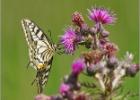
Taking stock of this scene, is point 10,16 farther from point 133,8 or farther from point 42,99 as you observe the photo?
point 42,99

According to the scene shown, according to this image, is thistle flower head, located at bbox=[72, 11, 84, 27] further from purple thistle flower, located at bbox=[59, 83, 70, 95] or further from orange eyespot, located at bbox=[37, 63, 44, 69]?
purple thistle flower, located at bbox=[59, 83, 70, 95]

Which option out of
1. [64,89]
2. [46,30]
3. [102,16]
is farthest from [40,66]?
[46,30]

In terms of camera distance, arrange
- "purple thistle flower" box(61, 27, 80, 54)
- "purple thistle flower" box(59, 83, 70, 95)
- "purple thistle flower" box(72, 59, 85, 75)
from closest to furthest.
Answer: "purple thistle flower" box(59, 83, 70, 95) < "purple thistle flower" box(72, 59, 85, 75) < "purple thistle flower" box(61, 27, 80, 54)

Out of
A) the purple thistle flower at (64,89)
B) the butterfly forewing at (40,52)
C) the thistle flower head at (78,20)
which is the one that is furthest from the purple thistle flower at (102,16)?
the purple thistle flower at (64,89)

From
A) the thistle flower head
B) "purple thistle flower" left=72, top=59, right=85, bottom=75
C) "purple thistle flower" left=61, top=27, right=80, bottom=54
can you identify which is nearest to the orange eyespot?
"purple thistle flower" left=61, top=27, right=80, bottom=54

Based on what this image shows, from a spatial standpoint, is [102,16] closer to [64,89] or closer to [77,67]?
[77,67]

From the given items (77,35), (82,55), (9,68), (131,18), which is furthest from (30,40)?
(131,18)
